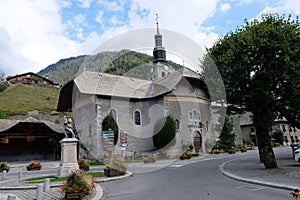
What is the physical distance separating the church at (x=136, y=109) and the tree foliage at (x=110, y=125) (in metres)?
0.59

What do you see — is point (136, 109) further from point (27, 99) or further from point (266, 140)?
point (27, 99)

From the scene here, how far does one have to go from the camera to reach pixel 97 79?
3061cm

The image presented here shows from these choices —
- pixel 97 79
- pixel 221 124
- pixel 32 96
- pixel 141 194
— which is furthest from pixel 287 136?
pixel 32 96

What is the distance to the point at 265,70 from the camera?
11781 millimetres

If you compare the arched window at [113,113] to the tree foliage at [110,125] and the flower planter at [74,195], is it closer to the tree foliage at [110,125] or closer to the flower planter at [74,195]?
the tree foliage at [110,125]

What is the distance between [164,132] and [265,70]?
56.1 ft

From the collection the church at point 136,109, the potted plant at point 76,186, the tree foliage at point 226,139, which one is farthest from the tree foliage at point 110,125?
the potted plant at point 76,186

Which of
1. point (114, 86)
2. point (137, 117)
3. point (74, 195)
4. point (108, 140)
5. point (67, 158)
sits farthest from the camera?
point (137, 117)

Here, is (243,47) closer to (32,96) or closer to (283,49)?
(283,49)

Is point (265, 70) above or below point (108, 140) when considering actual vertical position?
above

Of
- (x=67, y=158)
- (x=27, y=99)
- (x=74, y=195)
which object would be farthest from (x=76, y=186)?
(x=27, y=99)

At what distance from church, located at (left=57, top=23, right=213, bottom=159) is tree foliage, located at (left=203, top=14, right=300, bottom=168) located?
15228mm

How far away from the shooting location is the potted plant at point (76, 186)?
7.43 m

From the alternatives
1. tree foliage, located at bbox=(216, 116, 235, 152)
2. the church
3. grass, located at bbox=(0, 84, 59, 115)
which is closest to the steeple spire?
the church
